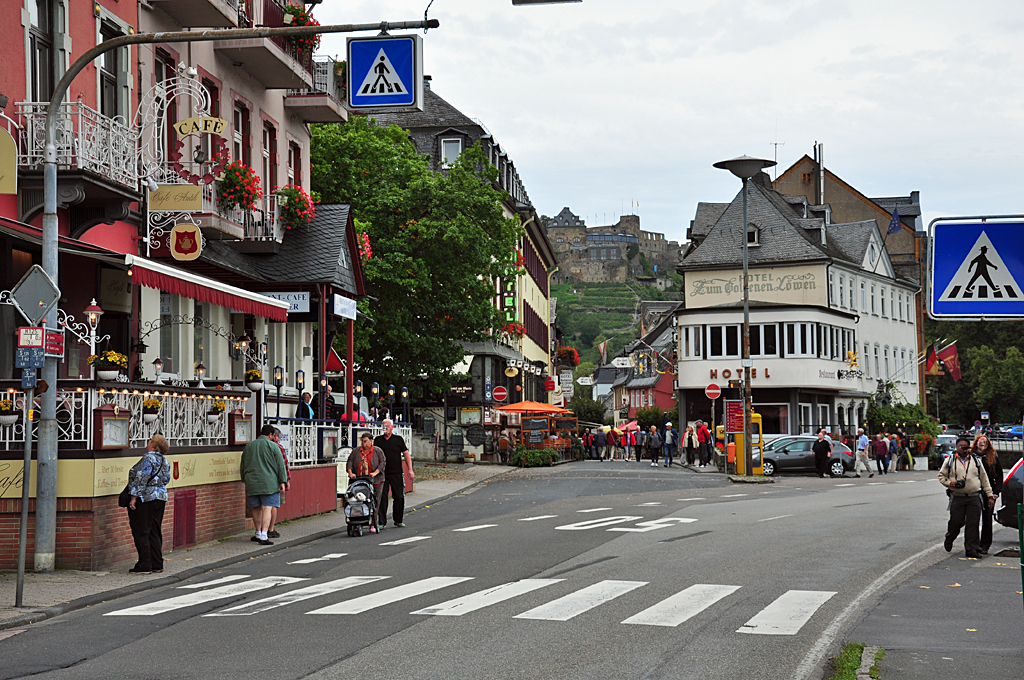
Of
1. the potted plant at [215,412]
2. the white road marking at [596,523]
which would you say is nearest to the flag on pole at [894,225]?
the white road marking at [596,523]

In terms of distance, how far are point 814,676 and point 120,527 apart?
949 cm

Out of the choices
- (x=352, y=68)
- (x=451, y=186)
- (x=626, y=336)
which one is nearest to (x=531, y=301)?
(x=451, y=186)

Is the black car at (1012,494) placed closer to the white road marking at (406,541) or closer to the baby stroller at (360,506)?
the white road marking at (406,541)

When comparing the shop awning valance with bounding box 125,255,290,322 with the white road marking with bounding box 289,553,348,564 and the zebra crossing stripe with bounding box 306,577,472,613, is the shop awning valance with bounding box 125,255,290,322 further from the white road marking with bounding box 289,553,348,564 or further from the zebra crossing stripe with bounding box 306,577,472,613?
the zebra crossing stripe with bounding box 306,577,472,613

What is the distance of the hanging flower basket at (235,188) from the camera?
21.8 metres

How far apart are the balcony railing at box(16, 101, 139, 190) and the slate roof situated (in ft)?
20.1

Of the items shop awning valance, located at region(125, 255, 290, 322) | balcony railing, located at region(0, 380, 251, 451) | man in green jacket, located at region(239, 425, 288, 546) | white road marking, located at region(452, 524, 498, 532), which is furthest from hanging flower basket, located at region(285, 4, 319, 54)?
white road marking, located at region(452, 524, 498, 532)

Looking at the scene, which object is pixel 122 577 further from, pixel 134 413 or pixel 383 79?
pixel 383 79

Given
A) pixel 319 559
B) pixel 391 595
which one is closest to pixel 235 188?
pixel 319 559

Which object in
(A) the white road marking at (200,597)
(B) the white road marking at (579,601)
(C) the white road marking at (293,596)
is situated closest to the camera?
(B) the white road marking at (579,601)

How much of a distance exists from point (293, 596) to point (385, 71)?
523cm

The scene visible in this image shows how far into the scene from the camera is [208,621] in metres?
10.5

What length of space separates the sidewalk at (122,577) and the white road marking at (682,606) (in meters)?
5.39

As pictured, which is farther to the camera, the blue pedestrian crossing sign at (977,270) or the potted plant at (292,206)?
the potted plant at (292,206)
